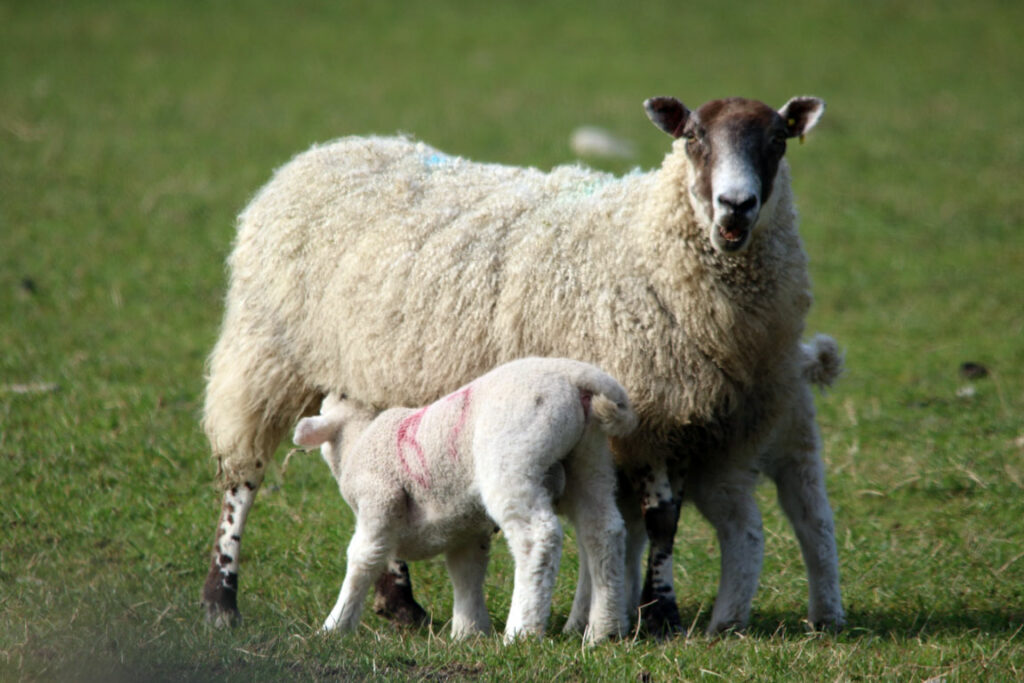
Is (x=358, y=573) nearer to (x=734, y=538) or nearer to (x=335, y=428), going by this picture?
(x=335, y=428)

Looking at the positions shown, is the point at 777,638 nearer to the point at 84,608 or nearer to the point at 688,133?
the point at 688,133

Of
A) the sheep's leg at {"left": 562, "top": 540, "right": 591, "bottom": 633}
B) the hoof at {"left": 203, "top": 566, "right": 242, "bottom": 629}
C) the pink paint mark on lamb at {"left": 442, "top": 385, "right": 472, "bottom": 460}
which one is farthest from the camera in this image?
the hoof at {"left": 203, "top": 566, "right": 242, "bottom": 629}

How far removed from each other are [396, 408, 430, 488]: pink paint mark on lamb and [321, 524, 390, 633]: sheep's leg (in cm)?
27

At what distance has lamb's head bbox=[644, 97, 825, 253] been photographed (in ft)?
15.0

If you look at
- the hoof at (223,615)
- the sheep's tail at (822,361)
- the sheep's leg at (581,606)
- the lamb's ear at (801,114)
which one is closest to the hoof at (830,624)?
the sheep's leg at (581,606)

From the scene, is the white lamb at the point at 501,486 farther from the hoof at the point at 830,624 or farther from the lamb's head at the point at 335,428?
the hoof at the point at 830,624

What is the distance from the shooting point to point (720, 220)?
4.61m

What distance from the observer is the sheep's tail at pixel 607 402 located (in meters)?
4.29

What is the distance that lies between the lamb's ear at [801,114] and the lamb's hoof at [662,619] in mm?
1998

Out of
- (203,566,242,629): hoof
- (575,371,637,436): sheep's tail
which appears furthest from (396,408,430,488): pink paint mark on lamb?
(203,566,242,629): hoof

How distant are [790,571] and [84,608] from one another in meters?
3.25

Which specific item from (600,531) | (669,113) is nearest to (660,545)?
(600,531)

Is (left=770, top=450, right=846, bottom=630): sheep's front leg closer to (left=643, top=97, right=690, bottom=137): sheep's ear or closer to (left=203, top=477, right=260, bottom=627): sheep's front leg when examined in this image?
(left=643, top=97, right=690, bottom=137): sheep's ear

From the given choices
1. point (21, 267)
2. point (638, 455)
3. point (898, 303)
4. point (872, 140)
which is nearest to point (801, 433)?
point (638, 455)
